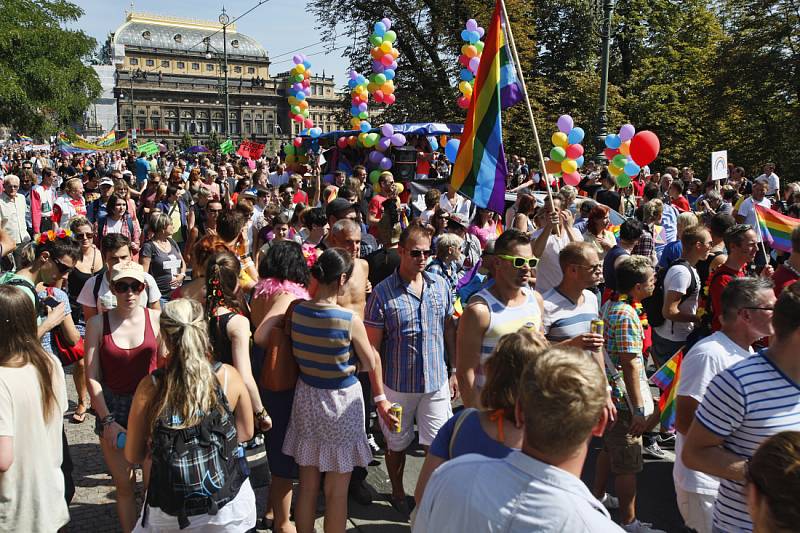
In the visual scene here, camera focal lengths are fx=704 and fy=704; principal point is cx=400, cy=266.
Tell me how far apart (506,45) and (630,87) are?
2463 cm

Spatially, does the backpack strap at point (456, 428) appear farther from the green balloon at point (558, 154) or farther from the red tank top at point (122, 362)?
the green balloon at point (558, 154)

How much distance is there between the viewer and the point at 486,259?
5250 mm

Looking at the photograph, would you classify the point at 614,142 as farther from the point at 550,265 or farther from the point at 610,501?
the point at 610,501

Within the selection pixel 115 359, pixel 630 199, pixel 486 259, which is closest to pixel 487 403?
pixel 115 359

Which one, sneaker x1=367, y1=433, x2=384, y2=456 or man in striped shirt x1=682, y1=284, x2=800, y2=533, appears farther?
sneaker x1=367, y1=433, x2=384, y2=456

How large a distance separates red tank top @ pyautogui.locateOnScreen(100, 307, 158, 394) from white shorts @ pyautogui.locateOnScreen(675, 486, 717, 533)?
2.64m

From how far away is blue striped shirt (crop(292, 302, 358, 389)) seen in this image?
3.56 meters

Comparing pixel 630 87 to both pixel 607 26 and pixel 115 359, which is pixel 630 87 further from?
pixel 115 359

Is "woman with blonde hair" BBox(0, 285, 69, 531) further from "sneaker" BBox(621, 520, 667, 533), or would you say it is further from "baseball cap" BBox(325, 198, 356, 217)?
"baseball cap" BBox(325, 198, 356, 217)

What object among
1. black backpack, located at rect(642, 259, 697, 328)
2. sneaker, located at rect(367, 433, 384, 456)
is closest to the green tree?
sneaker, located at rect(367, 433, 384, 456)

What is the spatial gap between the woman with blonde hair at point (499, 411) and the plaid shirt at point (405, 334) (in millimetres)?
1896

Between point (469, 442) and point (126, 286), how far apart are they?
2180 mm

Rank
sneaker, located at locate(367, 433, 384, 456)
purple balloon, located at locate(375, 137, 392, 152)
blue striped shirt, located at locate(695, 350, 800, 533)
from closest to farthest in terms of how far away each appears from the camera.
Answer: blue striped shirt, located at locate(695, 350, 800, 533), sneaker, located at locate(367, 433, 384, 456), purple balloon, located at locate(375, 137, 392, 152)

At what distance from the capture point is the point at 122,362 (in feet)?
12.0
